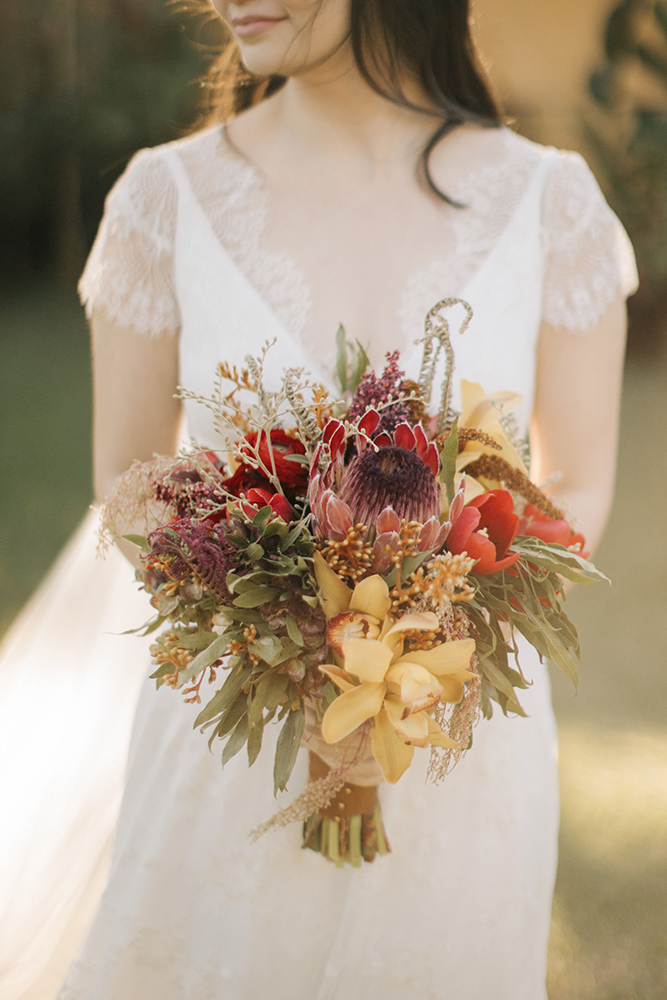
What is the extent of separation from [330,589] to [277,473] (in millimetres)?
158

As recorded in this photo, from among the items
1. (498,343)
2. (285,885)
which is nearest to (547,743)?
(285,885)

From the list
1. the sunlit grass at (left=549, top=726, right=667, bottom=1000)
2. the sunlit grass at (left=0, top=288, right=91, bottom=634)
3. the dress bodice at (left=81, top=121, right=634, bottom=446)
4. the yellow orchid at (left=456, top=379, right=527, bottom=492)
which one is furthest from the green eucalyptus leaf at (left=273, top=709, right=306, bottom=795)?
the sunlit grass at (left=0, top=288, right=91, bottom=634)

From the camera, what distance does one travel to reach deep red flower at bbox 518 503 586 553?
3.31 feet

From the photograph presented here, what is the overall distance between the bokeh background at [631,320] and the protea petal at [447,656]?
5.69ft

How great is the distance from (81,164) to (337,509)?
822cm

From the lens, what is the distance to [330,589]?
2.79 ft

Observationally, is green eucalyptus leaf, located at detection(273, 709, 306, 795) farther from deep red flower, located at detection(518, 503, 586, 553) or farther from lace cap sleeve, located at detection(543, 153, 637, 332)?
lace cap sleeve, located at detection(543, 153, 637, 332)

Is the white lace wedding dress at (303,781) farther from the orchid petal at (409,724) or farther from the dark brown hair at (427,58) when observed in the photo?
the orchid petal at (409,724)

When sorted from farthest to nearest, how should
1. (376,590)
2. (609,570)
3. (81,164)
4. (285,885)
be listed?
(81,164), (609,570), (285,885), (376,590)

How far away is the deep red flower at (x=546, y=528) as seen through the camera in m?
1.01

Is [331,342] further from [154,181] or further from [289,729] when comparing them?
[289,729]

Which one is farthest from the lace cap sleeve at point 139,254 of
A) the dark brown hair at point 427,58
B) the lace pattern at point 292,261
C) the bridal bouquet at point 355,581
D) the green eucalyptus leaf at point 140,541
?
the green eucalyptus leaf at point 140,541

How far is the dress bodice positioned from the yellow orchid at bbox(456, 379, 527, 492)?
0.33 m

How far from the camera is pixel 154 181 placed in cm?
149
